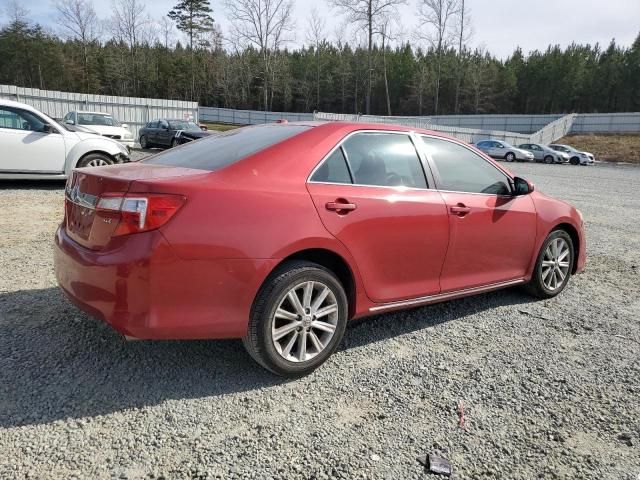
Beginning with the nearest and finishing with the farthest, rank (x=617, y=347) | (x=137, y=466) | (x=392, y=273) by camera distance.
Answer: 1. (x=137, y=466)
2. (x=392, y=273)
3. (x=617, y=347)

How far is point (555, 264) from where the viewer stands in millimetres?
4773

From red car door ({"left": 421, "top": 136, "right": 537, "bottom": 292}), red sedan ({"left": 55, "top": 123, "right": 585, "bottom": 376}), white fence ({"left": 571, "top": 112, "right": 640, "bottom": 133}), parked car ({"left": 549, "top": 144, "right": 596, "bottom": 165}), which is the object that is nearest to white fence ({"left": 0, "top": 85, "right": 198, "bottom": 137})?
red sedan ({"left": 55, "top": 123, "right": 585, "bottom": 376})

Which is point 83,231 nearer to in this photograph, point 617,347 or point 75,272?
point 75,272

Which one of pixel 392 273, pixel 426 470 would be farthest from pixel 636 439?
pixel 392 273

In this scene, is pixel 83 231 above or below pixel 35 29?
below

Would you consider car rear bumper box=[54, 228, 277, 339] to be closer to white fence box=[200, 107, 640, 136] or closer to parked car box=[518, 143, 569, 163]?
parked car box=[518, 143, 569, 163]

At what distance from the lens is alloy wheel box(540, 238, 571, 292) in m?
4.71

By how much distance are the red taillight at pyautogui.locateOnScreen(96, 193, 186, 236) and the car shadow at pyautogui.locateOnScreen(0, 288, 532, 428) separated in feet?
3.08

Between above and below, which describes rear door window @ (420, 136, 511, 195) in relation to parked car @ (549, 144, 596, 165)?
above

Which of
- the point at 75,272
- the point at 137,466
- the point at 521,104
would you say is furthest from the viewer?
the point at 521,104

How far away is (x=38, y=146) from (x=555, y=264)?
907 cm

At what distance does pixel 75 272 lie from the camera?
282 cm

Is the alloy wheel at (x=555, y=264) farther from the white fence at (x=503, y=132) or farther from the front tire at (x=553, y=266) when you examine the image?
the white fence at (x=503, y=132)

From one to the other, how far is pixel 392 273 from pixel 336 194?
72 cm
